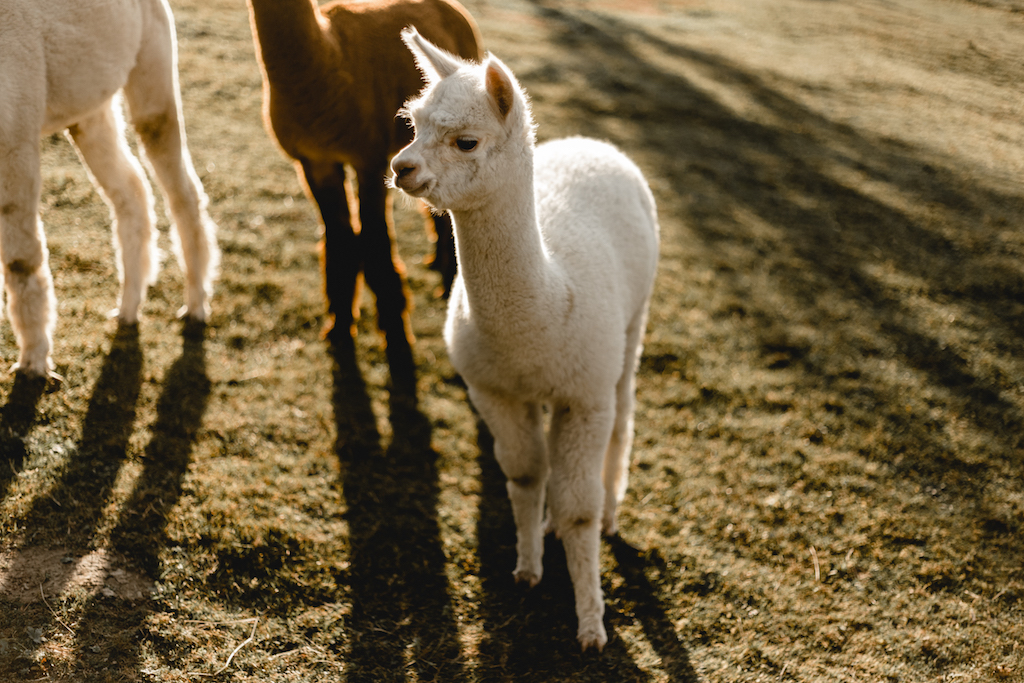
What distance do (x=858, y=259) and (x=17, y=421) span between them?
16.9ft

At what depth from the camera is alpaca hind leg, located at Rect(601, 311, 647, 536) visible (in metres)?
2.84

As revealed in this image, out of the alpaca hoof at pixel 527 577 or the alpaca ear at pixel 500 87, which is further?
the alpaca hoof at pixel 527 577

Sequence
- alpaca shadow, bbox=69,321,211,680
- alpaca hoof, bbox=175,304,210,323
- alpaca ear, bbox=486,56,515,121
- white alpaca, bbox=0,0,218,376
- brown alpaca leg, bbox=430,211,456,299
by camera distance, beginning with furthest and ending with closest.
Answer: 1. brown alpaca leg, bbox=430,211,456,299
2. alpaca hoof, bbox=175,304,210,323
3. white alpaca, bbox=0,0,218,376
4. alpaca shadow, bbox=69,321,211,680
5. alpaca ear, bbox=486,56,515,121

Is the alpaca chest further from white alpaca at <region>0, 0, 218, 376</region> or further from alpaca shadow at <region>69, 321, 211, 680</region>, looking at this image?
white alpaca at <region>0, 0, 218, 376</region>

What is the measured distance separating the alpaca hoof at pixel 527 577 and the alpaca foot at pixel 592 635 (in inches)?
10.6

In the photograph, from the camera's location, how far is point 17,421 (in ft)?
9.18

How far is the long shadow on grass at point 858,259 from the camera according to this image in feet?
11.8

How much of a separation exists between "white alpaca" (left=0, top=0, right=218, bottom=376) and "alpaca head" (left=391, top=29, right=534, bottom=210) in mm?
1729

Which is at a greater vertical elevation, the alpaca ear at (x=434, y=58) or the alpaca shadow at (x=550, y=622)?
the alpaca ear at (x=434, y=58)

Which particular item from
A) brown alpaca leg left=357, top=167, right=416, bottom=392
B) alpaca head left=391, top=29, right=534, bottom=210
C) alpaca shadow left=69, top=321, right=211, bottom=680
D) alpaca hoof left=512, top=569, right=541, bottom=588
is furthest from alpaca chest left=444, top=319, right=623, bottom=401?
alpaca shadow left=69, top=321, right=211, bottom=680

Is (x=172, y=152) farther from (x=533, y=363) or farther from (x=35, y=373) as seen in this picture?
(x=533, y=363)

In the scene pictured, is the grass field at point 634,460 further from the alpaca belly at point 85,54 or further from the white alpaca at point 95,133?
the alpaca belly at point 85,54

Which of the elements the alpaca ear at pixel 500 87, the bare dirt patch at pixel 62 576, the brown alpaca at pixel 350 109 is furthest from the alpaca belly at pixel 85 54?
the alpaca ear at pixel 500 87

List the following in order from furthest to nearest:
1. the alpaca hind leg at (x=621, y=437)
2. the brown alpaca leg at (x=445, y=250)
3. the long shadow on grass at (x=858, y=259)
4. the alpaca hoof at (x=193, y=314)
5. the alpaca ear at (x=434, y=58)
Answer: the brown alpaca leg at (x=445, y=250)
the alpaca hoof at (x=193, y=314)
the long shadow on grass at (x=858, y=259)
the alpaca hind leg at (x=621, y=437)
the alpaca ear at (x=434, y=58)
